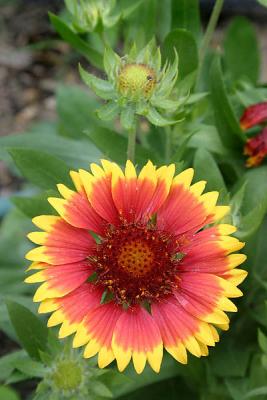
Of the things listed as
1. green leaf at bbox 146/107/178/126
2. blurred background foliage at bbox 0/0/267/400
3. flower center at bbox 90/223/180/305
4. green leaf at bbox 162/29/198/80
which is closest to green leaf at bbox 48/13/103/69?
blurred background foliage at bbox 0/0/267/400

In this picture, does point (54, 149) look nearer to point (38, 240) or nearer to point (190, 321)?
point (38, 240)

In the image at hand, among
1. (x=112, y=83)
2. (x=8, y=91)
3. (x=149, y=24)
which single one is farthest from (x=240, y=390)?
(x=8, y=91)

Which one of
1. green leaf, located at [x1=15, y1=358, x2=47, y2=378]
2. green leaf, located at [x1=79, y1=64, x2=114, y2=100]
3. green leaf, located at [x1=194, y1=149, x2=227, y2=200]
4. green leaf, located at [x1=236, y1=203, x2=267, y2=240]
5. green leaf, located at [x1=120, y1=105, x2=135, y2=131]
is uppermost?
green leaf, located at [x1=79, y1=64, x2=114, y2=100]

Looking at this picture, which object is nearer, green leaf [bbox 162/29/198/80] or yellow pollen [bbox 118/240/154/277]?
yellow pollen [bbox 118/240/154/277]

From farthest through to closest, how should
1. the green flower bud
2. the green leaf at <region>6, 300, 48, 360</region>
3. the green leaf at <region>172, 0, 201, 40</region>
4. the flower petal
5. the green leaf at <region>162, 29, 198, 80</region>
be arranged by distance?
1. the green leaf at <region>172, 0, 201, 40</region>
2. the green leaf at <region>162, 29, 198, 80</region>
3. the green leaf at <region>6, 300, 48, 360</region>
4. the green flower bud
5. the flower petal

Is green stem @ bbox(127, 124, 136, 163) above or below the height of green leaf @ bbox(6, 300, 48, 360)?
above

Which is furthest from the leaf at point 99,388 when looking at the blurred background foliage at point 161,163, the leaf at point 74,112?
the leaf at point 74,112

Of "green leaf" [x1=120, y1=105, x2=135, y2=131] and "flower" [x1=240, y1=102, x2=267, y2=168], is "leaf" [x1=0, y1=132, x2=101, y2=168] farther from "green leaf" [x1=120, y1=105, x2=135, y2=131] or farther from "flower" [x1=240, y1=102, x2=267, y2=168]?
"green leaf" [x1=120, y1=105, x2=135, y2=131]

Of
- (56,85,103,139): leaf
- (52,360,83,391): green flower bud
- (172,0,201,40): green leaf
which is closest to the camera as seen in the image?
(52,360,83,391): green flower bud
